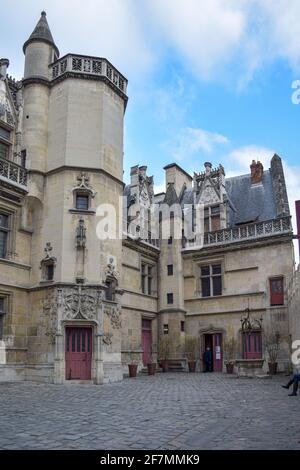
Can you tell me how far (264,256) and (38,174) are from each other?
39.6ft

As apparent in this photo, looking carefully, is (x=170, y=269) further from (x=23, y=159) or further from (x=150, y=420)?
(x=150, y=420)

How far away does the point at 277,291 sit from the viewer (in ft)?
74.7

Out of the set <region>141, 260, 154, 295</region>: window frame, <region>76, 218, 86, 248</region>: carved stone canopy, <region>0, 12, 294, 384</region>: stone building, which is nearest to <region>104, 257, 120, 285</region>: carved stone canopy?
<region>0, 12, 294, 384</region>: stone building

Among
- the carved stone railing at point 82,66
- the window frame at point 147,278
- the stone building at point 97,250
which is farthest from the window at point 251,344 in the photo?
the carved stone railing at point 82,66

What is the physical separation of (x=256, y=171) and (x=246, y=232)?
456cm

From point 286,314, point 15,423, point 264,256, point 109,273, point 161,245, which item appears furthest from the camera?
point 161,245

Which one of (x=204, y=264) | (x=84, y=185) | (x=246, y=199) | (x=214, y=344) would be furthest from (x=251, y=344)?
(x=84, y=185)

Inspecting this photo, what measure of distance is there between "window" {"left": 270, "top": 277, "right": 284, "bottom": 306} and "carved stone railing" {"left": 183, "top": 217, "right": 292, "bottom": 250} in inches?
92.3

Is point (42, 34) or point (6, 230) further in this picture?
point (42, 34)

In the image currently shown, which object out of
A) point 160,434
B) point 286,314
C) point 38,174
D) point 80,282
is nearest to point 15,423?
point 160,434

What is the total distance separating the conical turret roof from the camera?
20.2 m

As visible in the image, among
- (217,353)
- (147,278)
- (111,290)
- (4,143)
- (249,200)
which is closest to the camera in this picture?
(111,290)

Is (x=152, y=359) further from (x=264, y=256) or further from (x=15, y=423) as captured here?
(x=15, y=423)
